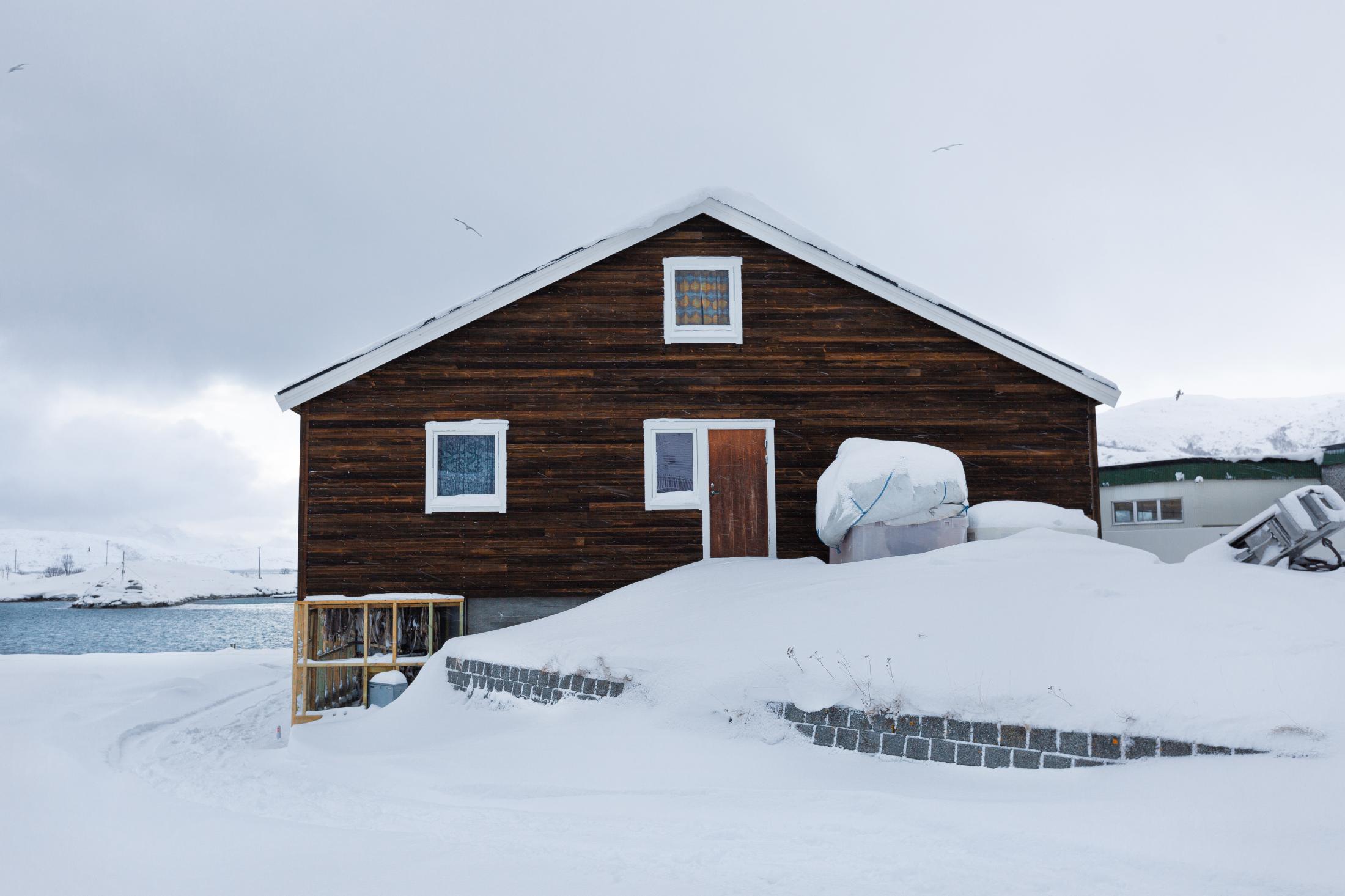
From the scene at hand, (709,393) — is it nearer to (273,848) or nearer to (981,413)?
(981,413)

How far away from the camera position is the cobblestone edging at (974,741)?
6.02 meters

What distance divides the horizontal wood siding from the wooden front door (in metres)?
0.27

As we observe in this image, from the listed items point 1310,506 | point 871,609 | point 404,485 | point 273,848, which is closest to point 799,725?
point 871,609

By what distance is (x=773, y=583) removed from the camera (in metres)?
10.4

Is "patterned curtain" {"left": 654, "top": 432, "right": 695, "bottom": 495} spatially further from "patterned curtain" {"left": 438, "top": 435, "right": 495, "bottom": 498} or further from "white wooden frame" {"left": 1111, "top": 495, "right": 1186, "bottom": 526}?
"white wooden frame" {"left": 1111, "top": 495, "right": 1186, "bottom": 526}

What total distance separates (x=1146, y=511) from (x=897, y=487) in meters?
12.9

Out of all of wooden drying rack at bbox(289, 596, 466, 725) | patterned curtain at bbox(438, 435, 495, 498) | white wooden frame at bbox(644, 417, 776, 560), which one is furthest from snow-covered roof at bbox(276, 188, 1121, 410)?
wooden drying rack at bbox(289, 596, 466, 725)

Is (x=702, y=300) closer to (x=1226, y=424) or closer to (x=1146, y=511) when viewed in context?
(x=1146, y=511)

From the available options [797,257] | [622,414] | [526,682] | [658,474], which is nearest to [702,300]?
[797,257]

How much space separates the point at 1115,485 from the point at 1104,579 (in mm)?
15070

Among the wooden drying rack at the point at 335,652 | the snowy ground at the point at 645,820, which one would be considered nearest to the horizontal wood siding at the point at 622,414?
the wooden drying rack at the point at 335,652

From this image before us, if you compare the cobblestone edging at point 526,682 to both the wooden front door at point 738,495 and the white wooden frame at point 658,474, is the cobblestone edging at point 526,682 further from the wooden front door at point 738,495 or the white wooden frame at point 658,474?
the wooden front door at point 738,495

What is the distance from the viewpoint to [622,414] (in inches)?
523

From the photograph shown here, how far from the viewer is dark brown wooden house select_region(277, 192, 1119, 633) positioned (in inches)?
509
